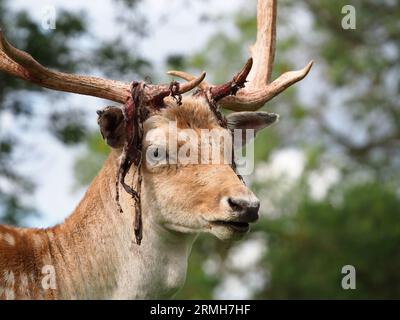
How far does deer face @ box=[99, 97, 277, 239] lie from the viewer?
6695 mm

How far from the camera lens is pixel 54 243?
23.5 feet

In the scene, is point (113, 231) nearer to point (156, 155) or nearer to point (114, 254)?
point (114, 254)

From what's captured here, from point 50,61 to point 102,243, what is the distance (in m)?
7.37

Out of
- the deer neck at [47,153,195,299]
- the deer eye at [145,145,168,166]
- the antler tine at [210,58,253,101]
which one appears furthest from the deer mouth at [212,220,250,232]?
the antler tine at [210,58,253,101]

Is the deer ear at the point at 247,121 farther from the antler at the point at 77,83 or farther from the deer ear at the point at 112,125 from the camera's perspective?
the deer ear at the point at 112,125

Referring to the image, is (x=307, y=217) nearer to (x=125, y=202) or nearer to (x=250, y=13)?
(x=250, y=13)

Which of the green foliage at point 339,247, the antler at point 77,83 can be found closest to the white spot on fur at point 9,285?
the antler at point 77,83

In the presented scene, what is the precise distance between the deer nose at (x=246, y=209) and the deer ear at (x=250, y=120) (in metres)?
1.25

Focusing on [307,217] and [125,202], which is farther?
[307,217]

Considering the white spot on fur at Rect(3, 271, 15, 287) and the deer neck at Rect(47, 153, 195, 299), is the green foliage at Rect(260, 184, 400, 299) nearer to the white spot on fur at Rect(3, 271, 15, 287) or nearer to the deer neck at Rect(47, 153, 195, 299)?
the deer neck at Rect(47, 153, 195, 299)

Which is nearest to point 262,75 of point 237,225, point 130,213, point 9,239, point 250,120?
point 250,120

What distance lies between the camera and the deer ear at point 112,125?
6.95 metres

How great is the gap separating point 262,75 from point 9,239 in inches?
96.6
